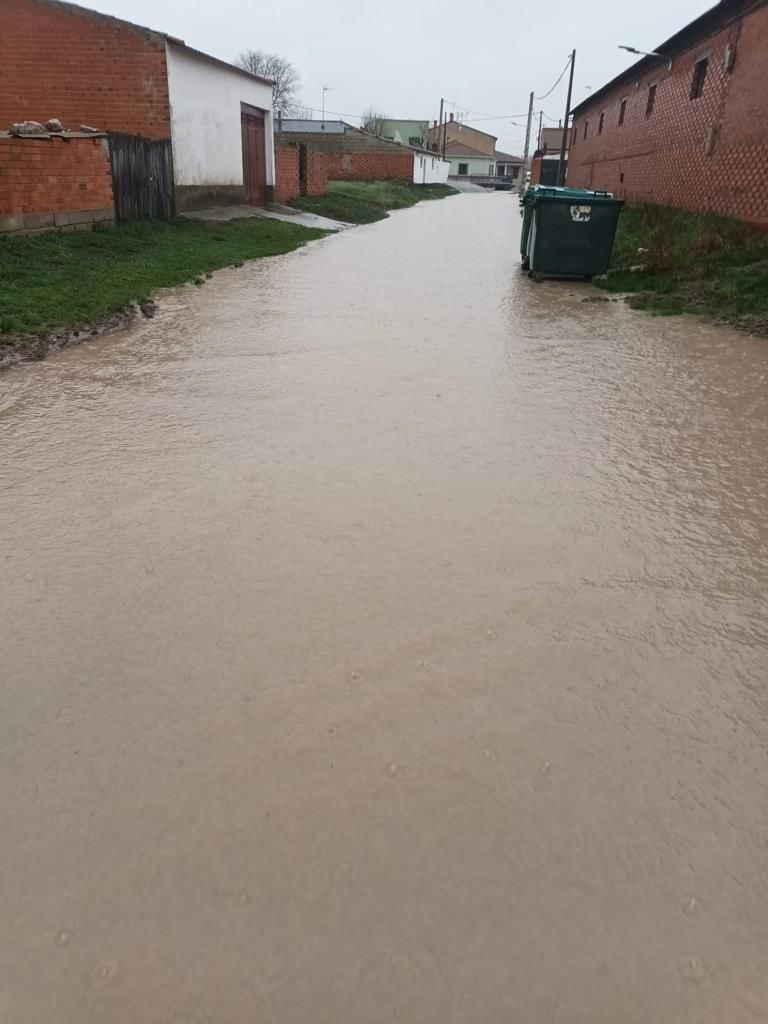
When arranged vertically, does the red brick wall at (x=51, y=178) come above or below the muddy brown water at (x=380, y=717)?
above

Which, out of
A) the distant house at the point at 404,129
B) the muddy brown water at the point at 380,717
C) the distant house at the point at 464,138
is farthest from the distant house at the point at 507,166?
the muddy brown water at the point at 380,717

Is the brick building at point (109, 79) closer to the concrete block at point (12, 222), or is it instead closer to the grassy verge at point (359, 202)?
the concrete block at point (12, 222)

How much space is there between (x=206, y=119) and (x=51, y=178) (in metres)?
7.87

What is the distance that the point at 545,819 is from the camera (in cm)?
188

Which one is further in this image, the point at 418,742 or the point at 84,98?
the point at 84,98

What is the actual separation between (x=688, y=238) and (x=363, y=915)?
12.2 metres

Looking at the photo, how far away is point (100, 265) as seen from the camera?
31.0 feet

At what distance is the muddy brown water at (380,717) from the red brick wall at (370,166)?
134 feet

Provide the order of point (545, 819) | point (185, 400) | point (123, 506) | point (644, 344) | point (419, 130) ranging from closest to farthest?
point (545, 819), point (123, 506), point (185, 400), point (644, 344), point (419, 130)

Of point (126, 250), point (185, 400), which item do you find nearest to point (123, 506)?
point (185, 400)

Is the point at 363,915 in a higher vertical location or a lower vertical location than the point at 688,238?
lower

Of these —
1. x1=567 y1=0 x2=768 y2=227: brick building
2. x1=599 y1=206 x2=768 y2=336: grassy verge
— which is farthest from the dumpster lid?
x1=567 y1=0 x2=768 y2=227: brick building

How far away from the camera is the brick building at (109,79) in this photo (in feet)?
47.7

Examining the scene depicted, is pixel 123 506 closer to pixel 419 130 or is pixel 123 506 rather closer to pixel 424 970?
pixel 424 970
